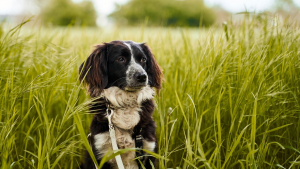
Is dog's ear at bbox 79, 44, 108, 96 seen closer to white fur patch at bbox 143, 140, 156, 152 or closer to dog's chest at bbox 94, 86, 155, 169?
dog's chest at bbox 94, 86, 155, 169

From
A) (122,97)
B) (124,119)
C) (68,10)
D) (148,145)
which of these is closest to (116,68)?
(122,97)

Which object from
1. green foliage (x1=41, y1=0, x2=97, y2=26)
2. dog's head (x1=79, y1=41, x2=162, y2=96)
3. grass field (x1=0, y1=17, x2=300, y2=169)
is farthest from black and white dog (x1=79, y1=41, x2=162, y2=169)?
green foliage (x1=41, y1=0, x2=97, y2=26)

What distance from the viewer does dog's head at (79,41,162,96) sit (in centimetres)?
212

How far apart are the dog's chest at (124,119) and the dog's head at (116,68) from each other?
8cm

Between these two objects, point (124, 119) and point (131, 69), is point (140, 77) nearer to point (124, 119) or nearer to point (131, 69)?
point (131, 69)

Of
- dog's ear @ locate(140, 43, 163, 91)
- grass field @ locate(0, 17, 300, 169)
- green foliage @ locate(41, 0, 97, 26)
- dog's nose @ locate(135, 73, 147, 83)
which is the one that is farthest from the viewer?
green foliage @ locate(41, 0, 97, 26)

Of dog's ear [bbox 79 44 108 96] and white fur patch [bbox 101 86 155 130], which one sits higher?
dog's ear [bbox 79 44 108 96]

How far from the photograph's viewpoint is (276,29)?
2607 mm

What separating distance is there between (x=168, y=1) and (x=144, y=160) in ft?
207

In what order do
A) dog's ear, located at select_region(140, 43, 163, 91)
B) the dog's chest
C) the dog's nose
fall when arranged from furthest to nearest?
dog's ear, located at select_region(140, 43, 163, 91) → the dog's nose → the dog's chest

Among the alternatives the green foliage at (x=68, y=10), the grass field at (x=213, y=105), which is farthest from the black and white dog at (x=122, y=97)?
the green foliage at (x=68, y=10)

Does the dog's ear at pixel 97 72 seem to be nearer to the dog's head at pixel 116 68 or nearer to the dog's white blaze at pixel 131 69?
the dog's head at pixel 116 68

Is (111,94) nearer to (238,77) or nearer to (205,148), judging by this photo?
(205,148)

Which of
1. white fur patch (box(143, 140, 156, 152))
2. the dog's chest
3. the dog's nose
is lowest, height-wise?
white fur patch (box(143, 140, 156, 152))
